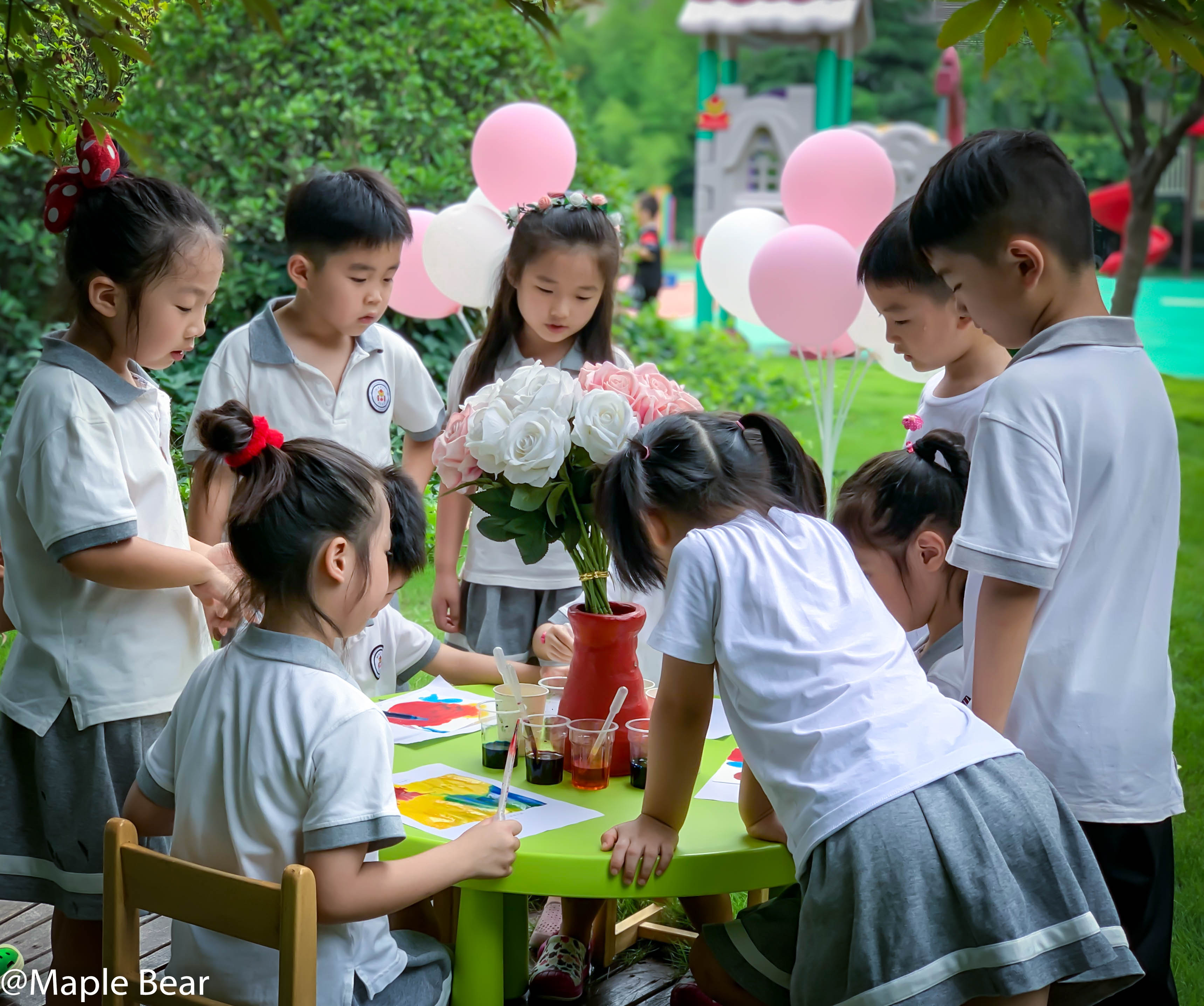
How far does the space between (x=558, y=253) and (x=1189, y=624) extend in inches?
142

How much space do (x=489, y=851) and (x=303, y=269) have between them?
1617mm

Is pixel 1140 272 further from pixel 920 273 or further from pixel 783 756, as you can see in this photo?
pixel 783 756

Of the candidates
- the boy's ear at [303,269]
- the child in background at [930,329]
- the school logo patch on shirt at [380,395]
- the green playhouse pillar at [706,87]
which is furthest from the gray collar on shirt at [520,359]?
the green playhouse pillar at [706,87]

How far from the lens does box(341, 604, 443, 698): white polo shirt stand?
2.35 meters

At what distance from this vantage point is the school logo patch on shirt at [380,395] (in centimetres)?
286

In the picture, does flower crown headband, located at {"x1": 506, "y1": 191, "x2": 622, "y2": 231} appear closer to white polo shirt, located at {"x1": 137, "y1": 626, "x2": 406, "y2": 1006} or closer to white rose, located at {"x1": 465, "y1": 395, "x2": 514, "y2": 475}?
white rose, located at {"x1": 465, "y1": 395, "x2": 514, "y2": 475}

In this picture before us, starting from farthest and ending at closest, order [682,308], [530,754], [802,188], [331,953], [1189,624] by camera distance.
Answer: [682,308] → [1189,624] → [802,188] → [530,754] → [331,953]

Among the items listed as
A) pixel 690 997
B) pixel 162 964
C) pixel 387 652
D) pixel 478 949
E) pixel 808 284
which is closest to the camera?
pixel 478 949

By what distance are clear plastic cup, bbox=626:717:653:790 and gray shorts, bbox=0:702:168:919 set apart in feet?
2.55

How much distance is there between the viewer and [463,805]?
1786 millimetres

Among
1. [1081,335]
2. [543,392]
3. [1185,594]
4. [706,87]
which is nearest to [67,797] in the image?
[543,392]

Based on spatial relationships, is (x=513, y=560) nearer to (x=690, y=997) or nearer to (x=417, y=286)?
(x=690, y=997)

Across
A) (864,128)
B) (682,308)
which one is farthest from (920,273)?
(682,308)

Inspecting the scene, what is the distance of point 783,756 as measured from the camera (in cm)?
157
